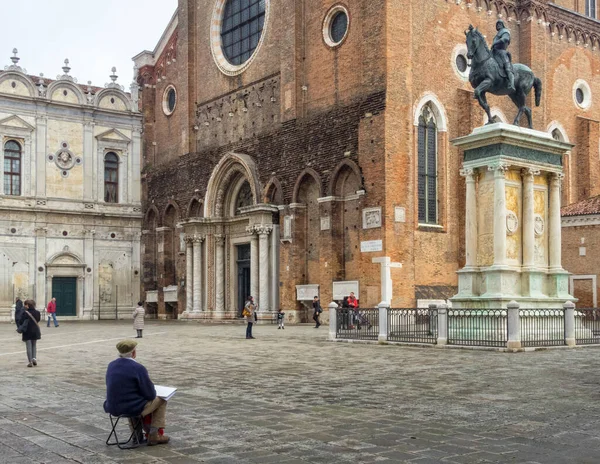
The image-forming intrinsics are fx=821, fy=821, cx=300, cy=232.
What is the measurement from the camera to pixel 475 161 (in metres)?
19.3

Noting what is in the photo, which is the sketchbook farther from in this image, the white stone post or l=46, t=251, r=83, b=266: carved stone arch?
l=46, t=251, r=83, b=266: carved stone arch

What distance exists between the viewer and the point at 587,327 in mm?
18766

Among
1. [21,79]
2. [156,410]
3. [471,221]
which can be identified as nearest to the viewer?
[156,410]

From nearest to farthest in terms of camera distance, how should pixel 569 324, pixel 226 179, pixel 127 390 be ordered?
pixel 127 390 → pixel 569 324 → pixel 226 179

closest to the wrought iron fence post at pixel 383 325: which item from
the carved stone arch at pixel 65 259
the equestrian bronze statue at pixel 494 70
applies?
the equestrian bronze statue at pixel 494 70

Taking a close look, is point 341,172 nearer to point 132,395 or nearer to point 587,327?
point 587,327

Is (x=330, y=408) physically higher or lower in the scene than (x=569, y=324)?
lower

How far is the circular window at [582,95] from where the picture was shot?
33.3m

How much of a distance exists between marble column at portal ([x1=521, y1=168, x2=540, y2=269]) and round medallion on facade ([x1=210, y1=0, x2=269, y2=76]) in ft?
55.6

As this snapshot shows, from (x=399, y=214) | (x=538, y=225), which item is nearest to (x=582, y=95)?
(x=399, y=214)

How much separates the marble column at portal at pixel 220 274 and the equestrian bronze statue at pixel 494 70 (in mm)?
16490

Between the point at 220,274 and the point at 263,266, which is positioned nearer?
the point at 263,266

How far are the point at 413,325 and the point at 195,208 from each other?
19.4 m

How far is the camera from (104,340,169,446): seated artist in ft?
22.9
